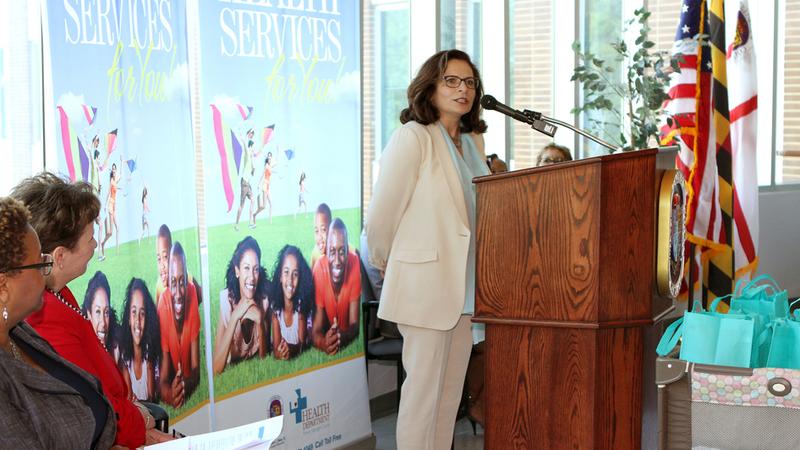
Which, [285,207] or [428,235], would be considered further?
[285,207]

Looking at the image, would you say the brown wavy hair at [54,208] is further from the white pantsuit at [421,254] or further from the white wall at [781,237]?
the white wall at [781,237]

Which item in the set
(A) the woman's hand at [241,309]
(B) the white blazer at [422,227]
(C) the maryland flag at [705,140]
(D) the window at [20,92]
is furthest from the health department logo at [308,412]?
(C) the maryland flag at [705,140]

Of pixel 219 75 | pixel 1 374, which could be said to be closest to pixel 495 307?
pixel 219 75

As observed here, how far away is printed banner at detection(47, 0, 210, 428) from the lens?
105 inches

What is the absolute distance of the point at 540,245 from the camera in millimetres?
2777

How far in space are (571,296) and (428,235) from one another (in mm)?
705

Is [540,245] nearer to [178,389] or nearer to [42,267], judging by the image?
[178,389]

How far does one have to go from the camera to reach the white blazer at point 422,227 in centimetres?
327

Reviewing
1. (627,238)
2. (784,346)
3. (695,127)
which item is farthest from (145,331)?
(695,127)

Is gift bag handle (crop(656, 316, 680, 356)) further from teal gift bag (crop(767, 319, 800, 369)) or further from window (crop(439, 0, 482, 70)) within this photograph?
window (crop(439, 0, 482, 70))

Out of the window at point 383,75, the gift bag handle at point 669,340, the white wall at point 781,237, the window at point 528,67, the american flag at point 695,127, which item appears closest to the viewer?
the gift bag handle at point 669,340

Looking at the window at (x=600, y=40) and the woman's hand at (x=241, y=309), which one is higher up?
the window at (x=600, y=40)

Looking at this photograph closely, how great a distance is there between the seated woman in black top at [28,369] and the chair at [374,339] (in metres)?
2.37

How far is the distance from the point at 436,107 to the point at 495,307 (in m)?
0.86
